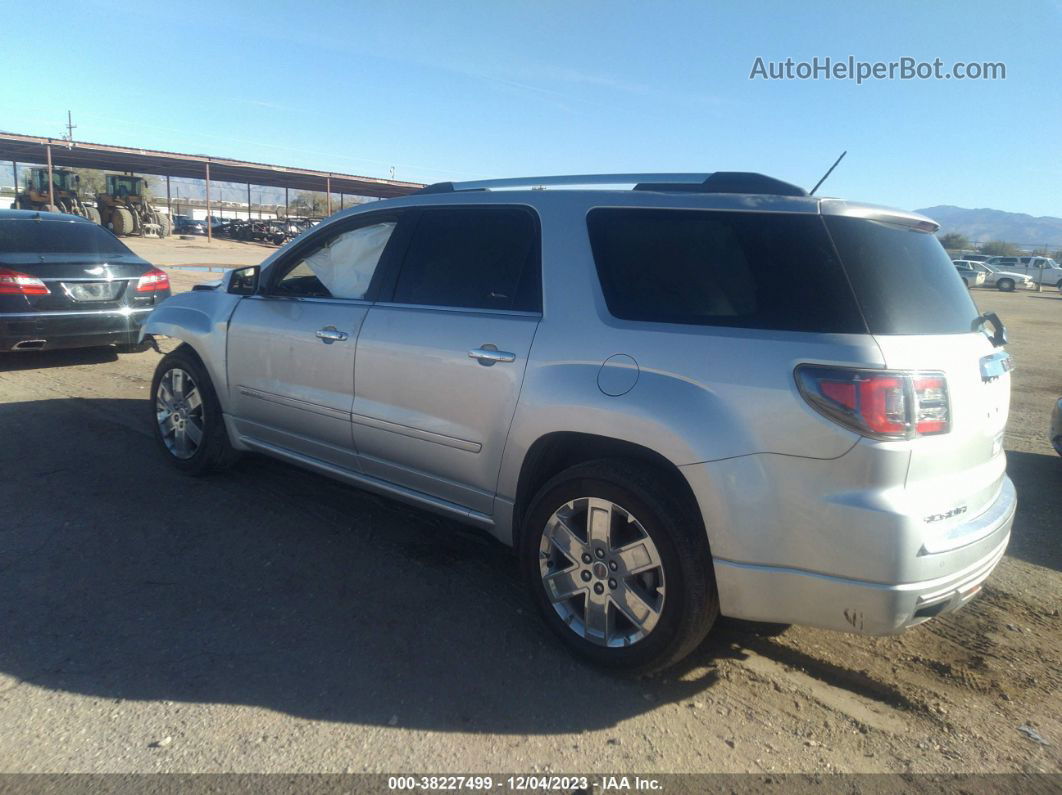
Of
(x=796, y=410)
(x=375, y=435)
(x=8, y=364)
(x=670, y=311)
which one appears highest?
(x=670, y=311)

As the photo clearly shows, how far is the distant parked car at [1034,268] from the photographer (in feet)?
149

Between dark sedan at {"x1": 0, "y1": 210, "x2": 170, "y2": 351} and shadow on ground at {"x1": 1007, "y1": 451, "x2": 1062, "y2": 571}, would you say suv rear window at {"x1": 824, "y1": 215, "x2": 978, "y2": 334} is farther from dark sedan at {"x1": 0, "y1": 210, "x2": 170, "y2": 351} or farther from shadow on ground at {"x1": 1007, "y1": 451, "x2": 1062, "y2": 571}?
dark sedan at {"x1": 0, "y1": 210, "x2": 170, "y2": 351}

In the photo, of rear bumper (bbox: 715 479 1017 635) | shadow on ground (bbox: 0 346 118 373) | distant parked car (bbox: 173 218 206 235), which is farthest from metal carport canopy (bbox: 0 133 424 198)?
rear bumper (bbox: 715 479 1017 635)

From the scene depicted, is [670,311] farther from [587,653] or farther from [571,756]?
[571,756]

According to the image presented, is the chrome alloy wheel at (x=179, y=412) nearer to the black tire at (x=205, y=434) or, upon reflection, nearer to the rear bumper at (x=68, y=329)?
the black tire at (x=205, y=434)

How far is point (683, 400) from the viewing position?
2.81m

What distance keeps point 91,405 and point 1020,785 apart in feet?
23.3

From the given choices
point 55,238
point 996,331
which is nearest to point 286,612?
point 996,331

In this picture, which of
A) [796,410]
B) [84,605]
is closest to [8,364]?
[84,605]

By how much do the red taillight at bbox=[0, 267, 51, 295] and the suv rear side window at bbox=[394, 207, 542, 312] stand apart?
541 cm

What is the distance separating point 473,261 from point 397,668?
188 centimetres

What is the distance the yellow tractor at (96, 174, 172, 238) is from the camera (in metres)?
39.8

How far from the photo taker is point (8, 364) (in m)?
8.56

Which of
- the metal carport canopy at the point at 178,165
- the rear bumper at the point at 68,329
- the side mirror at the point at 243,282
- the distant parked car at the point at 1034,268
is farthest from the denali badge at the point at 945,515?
the distant parked car at the point at 1034,268
